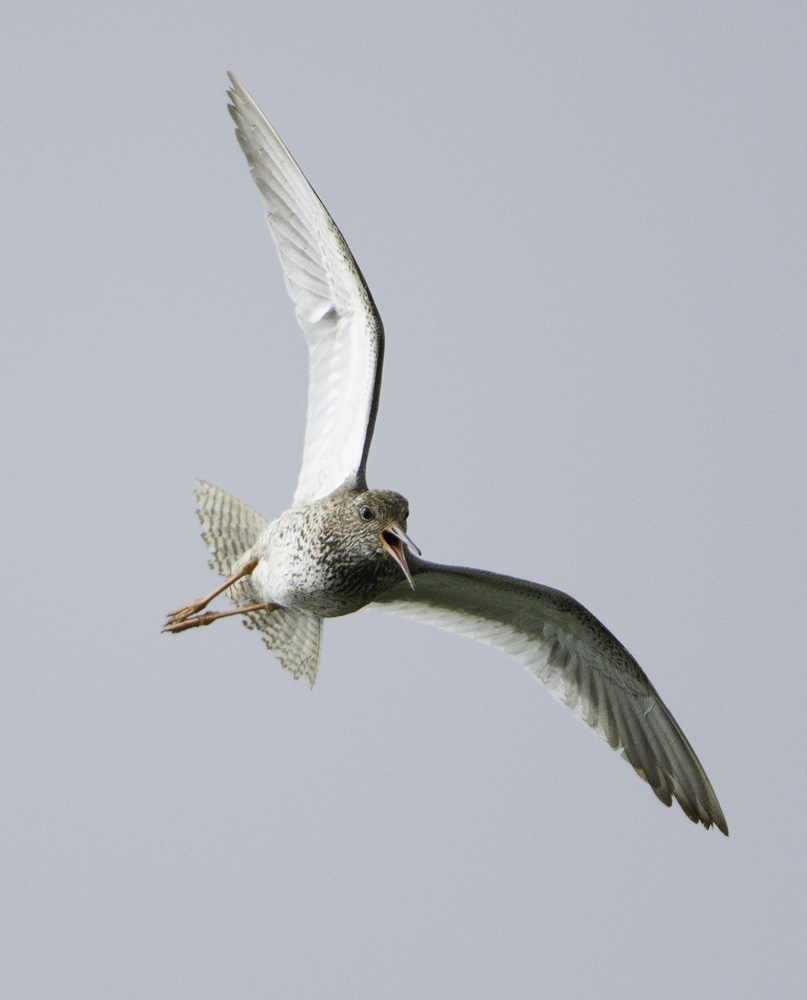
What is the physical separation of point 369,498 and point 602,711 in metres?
1.66

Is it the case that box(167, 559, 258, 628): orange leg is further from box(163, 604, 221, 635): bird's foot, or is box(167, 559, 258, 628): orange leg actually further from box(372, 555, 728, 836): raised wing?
box(372, 555, 728, 836): raised wing

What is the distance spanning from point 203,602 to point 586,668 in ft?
5.40

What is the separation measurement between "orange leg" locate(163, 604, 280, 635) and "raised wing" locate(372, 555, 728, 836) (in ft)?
1.92

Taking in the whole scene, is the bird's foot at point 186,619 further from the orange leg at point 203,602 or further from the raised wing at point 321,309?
the raised wing at point 321,309

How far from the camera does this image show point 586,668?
6.33 metres

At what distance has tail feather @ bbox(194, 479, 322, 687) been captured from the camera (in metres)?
6.14

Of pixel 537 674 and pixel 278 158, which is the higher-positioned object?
pixel 278 158

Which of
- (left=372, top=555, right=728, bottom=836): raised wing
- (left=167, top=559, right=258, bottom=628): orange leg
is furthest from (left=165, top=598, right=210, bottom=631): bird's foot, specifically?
(left=372, top=555, right=728, bottom=836): raised wing

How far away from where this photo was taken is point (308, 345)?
5.84m

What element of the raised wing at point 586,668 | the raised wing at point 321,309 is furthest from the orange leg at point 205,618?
the raised wing at point 586,668

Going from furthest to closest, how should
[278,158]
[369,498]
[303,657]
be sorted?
1. [303,657]
2. [278,158]
3. [369,498]

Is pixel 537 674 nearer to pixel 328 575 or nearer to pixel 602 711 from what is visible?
pixel 602 711

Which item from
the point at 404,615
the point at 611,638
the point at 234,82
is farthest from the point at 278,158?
the point at 611,638

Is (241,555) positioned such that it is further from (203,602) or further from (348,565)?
(348,565)
